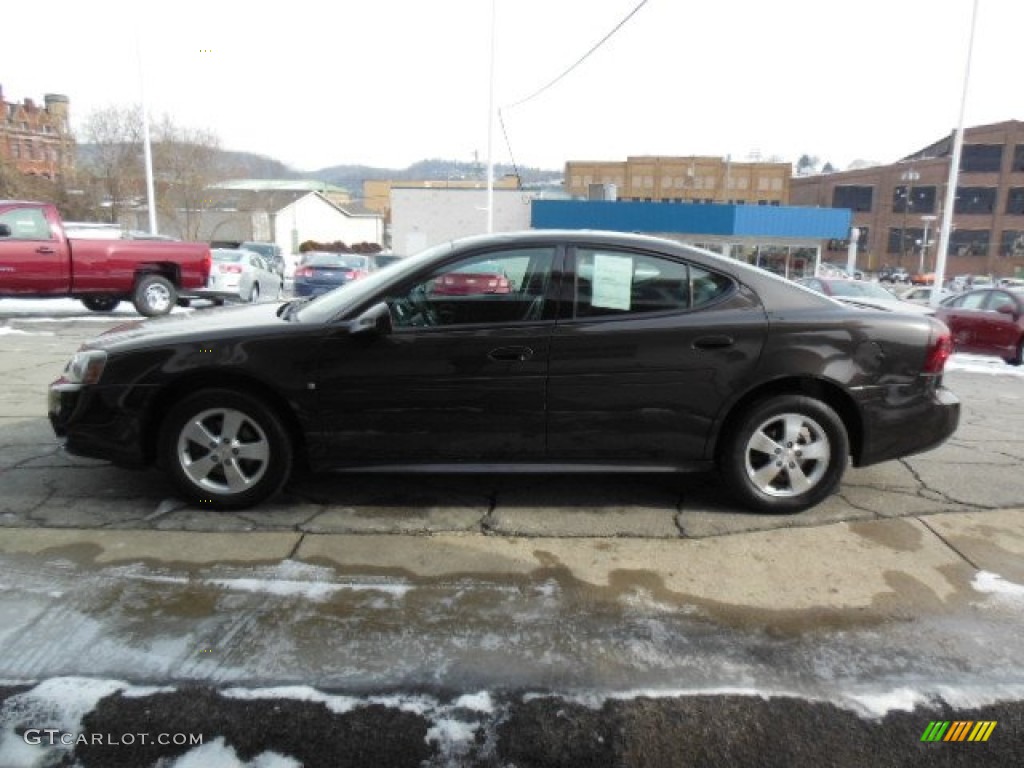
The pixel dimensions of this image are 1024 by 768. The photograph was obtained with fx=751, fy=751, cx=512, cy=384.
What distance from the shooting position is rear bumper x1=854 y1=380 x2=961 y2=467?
13.5 feet

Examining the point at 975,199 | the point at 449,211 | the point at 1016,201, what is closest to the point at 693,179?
the point at 975,199

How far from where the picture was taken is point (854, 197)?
8175 cm

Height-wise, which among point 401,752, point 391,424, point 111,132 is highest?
point 111,132

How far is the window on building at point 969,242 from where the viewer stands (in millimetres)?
75000

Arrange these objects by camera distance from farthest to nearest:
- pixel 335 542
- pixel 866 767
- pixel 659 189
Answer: pixel 659 189 < pixel 335 542 < pixel 866 767

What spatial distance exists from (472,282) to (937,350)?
2.58 metres

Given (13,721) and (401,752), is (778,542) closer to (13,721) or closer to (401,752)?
(401,752)

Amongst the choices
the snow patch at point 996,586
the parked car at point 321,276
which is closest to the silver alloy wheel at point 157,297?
the parked car at point 321,276

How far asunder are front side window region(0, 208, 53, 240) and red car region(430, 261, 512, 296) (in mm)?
9583

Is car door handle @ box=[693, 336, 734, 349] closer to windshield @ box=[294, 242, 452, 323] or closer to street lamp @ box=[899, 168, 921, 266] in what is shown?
windshield @ box=[294, 242, 452, 323]

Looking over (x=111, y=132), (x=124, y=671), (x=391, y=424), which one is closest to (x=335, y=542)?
(x=391, y=424)

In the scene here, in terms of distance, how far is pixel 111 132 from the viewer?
39938 mm

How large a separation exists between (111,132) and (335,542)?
43.9 m

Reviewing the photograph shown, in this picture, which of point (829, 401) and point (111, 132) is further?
point (111, 132)
